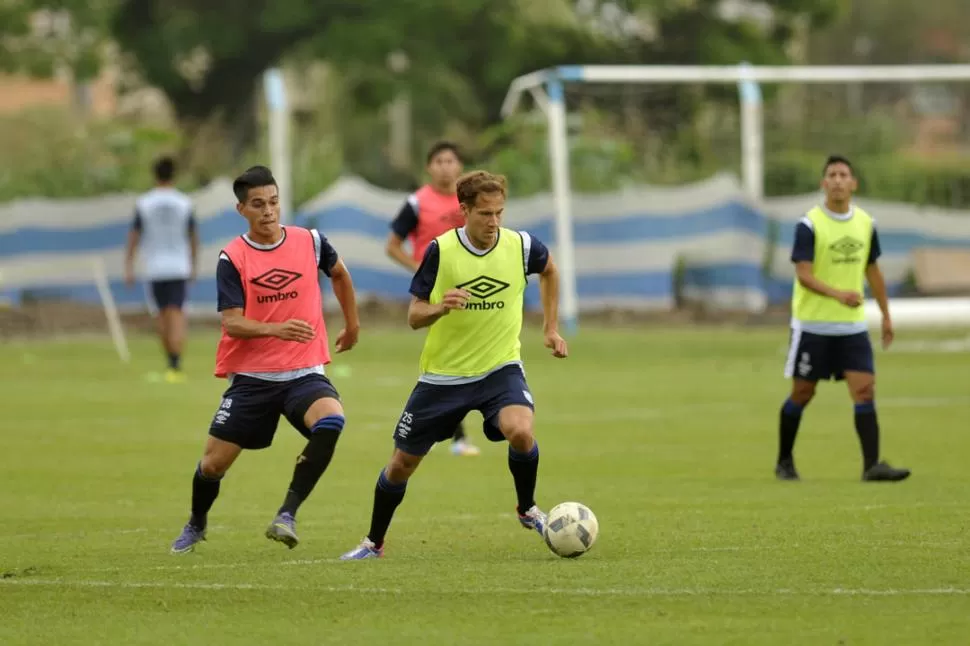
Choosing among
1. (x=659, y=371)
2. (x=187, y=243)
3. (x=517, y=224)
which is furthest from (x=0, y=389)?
(x=517, y=224)

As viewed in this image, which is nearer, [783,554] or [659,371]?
[783,554]

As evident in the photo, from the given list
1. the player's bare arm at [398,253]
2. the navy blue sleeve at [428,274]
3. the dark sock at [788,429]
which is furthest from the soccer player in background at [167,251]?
the navy blue sleeve at [428,274]

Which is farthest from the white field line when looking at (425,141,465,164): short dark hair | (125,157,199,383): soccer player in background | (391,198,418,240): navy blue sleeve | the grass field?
(125,157,199,383): soccer player in background

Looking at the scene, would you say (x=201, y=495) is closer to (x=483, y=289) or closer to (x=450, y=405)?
(x=450, y=405)

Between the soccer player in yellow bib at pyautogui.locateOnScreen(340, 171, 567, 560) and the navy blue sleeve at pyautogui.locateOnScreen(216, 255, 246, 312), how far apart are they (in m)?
0.91

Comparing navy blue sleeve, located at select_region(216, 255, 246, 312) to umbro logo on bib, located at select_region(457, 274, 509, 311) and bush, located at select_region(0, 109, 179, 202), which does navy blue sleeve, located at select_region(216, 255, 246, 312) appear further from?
bush, located at select_region(0, 109, 179, 202)

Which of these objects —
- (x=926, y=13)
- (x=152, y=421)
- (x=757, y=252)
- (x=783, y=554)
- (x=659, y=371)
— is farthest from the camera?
(x=926, y=13)

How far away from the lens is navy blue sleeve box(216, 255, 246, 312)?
948 cm

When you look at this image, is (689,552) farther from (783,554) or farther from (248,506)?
(248,506)

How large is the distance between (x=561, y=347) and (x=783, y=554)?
148cm

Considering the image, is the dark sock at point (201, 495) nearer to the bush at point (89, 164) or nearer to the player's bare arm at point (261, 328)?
the player's bare arm at point (261, 328)

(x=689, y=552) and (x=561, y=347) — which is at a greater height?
(x=561, y=347)

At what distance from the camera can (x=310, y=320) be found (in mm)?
9711

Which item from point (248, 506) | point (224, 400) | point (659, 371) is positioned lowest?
point (659, 371)
